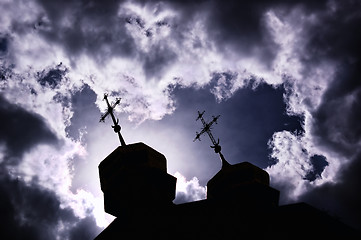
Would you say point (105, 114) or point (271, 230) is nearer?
point (271, 230)

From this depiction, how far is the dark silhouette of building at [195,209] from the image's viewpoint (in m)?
9.57

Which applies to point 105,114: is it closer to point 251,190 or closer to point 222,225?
point 251,190

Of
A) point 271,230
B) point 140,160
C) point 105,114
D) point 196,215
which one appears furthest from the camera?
point 105,114

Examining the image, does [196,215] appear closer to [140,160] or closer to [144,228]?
[144,228]

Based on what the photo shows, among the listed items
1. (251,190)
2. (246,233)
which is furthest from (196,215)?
(251,190)

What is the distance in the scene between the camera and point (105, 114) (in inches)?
845

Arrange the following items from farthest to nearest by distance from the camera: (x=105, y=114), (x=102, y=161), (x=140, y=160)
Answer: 1. (x=105, y=114)
2. (x=102, y=161)
3. (x=140, y=160)

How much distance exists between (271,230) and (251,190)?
807 cm

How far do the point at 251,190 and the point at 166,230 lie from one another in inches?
340

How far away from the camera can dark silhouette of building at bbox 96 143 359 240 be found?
9.57 meters

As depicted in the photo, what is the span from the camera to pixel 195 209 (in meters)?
11.1

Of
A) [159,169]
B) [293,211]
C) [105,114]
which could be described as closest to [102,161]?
[159,169]

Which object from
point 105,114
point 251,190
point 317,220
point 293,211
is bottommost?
point 317,220

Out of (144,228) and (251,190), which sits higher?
(251,190)
